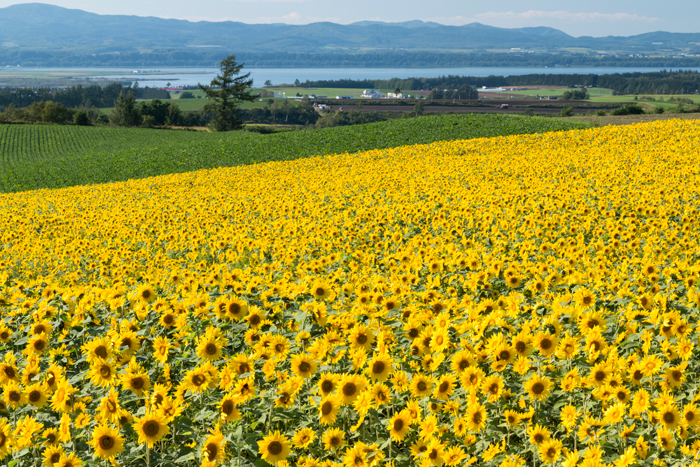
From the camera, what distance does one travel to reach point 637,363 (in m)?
3.90

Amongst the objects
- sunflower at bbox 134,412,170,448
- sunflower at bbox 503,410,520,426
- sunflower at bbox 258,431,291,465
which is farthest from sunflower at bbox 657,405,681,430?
sunflower at bbox 134,412,170,448

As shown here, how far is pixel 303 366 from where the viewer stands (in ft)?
12.8

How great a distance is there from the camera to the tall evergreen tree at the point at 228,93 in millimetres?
89062

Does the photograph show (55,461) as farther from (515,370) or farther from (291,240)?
(291,240)

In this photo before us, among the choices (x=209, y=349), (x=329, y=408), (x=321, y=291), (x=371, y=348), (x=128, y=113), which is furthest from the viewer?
(x=128, y=113)

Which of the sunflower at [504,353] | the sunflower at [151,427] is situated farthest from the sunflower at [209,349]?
the sunflower at [504,353]

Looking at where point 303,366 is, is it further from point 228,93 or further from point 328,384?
point 228,93

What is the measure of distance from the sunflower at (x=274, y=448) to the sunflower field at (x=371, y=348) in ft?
0.06

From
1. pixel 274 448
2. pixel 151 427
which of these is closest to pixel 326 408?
pixel 274 448

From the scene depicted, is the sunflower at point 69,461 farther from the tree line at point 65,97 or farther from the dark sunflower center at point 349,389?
the tree line at point 65,97

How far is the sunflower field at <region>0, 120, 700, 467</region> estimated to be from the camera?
3441mm

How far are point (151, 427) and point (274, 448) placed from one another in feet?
2.62

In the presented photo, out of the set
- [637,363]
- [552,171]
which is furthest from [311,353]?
[552,171]

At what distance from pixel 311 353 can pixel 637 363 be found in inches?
101
